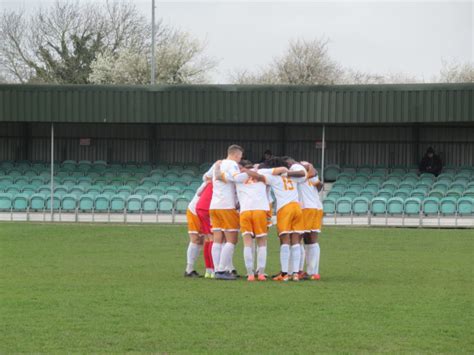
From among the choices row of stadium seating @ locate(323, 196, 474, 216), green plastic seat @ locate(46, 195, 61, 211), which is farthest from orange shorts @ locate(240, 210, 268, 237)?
green plastic seat @ locate(46, 195, 61, 211)

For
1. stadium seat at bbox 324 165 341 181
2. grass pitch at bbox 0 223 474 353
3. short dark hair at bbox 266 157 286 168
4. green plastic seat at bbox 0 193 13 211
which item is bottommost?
grass pitch at bbox 0 223 474 353

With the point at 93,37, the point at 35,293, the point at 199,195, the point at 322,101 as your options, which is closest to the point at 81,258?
the point at 199,195

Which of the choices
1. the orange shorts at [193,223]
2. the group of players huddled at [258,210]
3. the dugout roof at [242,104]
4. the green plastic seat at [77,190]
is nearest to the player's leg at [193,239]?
the orange shorts at [193,223]

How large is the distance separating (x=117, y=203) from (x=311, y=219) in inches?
747

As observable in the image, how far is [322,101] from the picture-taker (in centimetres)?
3697

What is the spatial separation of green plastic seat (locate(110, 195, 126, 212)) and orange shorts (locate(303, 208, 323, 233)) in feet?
61.6

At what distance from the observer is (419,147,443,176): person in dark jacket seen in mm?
37781

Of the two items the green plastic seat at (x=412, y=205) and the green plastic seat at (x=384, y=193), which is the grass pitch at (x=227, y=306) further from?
the green plastic seat at (x=384, y=193)

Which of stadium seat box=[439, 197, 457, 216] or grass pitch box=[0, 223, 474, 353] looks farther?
stadium seat box=[439, 197, 457, 216]

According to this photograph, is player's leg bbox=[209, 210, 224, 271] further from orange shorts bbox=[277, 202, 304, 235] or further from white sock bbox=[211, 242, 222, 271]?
orange shorts bbox=[277, 202, 304, 235]

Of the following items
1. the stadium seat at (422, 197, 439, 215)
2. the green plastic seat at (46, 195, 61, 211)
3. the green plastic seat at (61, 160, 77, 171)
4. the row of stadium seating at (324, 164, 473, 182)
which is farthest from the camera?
the green plastic seat at (61, 160, 77, 171)

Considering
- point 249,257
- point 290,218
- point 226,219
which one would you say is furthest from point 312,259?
point 226,219

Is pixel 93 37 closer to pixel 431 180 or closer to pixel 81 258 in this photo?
pixel 431 180

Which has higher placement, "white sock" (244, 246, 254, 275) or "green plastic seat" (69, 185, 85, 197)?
"green plastic seat" (69, 185, 85, 197)
